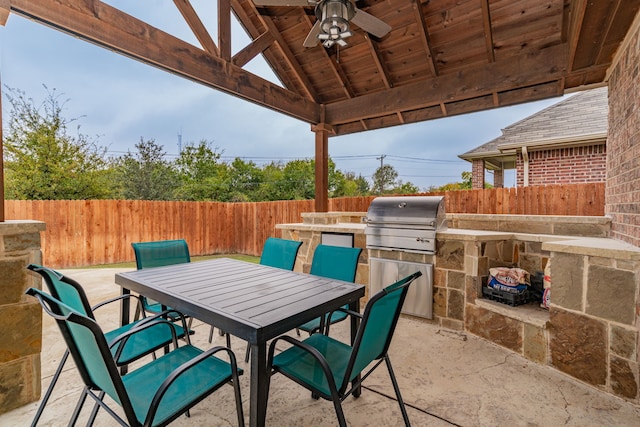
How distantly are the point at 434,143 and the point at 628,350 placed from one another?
41356 mm

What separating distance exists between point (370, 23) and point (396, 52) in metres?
1.50

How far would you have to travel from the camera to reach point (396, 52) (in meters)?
→ 4.13

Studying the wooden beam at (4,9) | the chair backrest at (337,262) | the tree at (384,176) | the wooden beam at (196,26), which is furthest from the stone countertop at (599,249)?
the tree at (384,176)

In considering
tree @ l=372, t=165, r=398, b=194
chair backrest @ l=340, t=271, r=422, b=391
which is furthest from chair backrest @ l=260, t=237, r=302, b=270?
tree @ l=372, t=165, r=398, b=194

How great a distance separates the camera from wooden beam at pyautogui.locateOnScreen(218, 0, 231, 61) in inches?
139

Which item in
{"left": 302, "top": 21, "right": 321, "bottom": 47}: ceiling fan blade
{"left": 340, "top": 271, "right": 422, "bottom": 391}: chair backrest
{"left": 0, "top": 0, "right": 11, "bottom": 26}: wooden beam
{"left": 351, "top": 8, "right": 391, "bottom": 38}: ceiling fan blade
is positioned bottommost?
{"left": 340, "top": 271, "right": 422, "bottom": 391}: chair backrest

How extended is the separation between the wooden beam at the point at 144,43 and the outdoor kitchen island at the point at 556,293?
2.39 metres

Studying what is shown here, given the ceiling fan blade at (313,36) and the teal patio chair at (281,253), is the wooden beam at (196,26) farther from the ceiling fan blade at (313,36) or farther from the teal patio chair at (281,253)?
the teal patio chair at (281,253)

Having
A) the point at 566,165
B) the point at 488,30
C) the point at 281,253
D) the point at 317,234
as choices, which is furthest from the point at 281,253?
the point at 566,165

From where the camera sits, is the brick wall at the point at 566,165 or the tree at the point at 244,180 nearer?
the brick wall at the point at 566,165

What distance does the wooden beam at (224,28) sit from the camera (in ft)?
11.6

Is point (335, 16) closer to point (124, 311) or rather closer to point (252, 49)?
point (252, 49)

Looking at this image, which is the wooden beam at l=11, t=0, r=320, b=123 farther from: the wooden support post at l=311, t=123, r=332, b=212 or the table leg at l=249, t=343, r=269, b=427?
the table leg at l=249, t=343, r=269, b=427

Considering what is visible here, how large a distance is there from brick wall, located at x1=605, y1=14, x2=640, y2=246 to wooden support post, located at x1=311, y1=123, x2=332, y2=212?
3.51m
